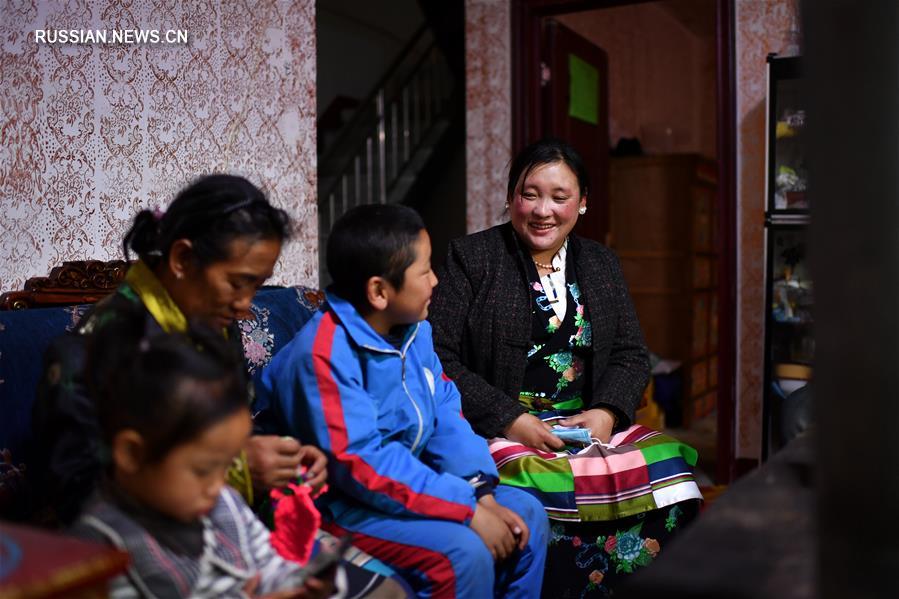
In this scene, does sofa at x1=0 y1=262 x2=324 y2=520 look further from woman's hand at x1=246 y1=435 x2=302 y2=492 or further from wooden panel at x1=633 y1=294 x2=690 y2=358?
wooden panel at x1=633 y1=294 x2=690 y2=358

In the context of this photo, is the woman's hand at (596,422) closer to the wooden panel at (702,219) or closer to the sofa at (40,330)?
the sofa at (40,330)

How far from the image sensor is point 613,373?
2400 mm

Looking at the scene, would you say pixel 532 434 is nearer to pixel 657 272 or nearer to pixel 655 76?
pixel 657 272

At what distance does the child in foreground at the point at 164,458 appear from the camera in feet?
3.80

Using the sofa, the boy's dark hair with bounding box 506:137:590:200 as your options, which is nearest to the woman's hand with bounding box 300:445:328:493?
the sofa

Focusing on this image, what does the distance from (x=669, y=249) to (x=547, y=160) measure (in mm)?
3261

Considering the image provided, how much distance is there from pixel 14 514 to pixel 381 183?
549 centimetres

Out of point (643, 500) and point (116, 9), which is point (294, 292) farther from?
point (643, 500)

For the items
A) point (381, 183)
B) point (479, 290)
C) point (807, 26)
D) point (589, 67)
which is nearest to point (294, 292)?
point (479, 290)

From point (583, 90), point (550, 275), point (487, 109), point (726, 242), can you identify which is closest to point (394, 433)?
point (550, 275)

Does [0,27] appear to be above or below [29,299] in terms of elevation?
above

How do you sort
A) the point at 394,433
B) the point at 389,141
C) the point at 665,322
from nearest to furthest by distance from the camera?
the point at 394,433
the point at 665,322
the point at 389,141

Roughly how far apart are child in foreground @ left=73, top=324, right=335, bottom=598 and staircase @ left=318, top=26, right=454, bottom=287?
17.9ft

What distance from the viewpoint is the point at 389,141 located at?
7336mm
